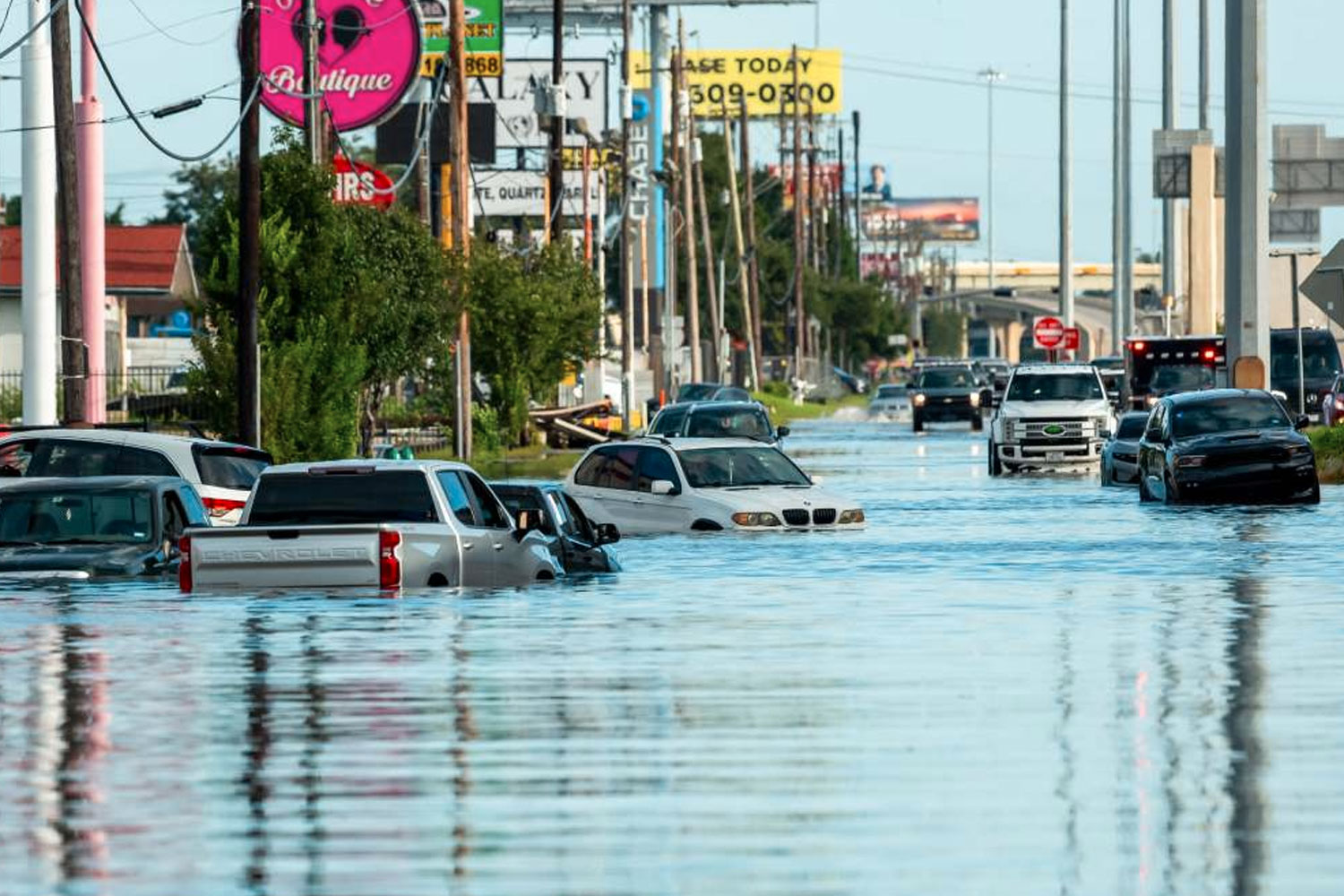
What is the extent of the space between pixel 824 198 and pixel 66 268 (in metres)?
158

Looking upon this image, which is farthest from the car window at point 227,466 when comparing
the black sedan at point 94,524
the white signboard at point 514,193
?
the white signboard at point 514,193

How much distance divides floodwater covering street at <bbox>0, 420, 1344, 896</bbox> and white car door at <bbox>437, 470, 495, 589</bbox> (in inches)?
9.3

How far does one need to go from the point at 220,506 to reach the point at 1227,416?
1594cm

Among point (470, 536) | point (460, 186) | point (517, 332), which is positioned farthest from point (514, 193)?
point (470, 536)

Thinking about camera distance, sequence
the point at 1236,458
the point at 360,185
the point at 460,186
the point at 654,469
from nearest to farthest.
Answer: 1. the point at 654,469
2. the point at 1236,458
3. the point at 460,186
4. the point at 360,185

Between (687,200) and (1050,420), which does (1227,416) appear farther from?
(687,200)

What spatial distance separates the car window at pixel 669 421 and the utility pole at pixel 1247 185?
28.3 ft

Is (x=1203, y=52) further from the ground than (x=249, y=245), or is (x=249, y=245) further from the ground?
(x=1203, y=52)

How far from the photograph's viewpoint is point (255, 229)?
42969 millimetres

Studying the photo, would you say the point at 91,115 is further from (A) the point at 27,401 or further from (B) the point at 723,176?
(B) the point at 723,176

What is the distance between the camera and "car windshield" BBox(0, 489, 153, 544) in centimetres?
2555

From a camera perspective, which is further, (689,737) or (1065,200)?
(1065,200)

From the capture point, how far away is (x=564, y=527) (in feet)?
91.1

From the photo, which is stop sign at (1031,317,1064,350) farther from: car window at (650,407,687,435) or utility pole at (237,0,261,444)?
utility pole at (237,0,261,444)
